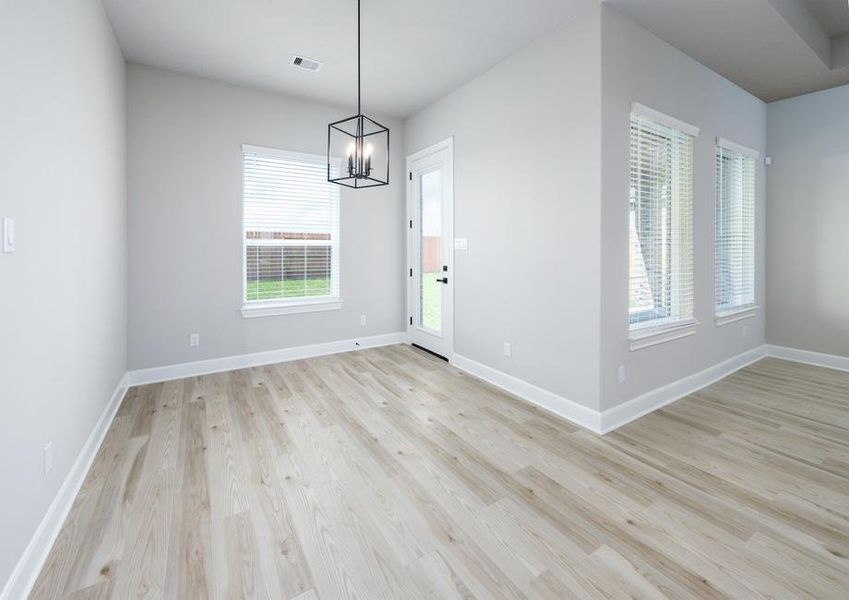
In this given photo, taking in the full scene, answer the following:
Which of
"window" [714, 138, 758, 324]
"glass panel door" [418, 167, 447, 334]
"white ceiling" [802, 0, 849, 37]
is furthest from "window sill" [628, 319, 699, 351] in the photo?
"white ceiling" [802, 0, 849, 37]

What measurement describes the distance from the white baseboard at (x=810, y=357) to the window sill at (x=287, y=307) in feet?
17.3

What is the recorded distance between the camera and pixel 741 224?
434cm

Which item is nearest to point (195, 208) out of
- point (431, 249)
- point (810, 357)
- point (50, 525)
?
point (431, 249)

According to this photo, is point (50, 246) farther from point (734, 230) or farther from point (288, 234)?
point (734, 230)

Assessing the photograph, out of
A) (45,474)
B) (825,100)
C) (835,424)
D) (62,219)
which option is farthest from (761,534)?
(825,100)

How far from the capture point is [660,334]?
3227 mm

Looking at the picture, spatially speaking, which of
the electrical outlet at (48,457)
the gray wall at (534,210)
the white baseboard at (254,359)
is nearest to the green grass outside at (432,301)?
the gray wall at (534,210)

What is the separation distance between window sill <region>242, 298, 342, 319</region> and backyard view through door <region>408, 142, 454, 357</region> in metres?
1.06

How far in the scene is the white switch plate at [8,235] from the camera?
138 cm

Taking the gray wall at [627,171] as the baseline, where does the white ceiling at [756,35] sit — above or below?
above

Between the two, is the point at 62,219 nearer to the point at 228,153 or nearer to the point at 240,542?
the point at 240,542

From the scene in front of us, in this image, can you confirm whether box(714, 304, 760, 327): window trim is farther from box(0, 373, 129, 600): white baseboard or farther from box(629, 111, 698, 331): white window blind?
box(0, 373, 129, 600): white baseboard

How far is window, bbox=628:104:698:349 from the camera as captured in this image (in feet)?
10.1

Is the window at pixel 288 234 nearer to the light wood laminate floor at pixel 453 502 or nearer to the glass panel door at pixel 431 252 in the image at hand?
the glass panel door at pixel 431 252
